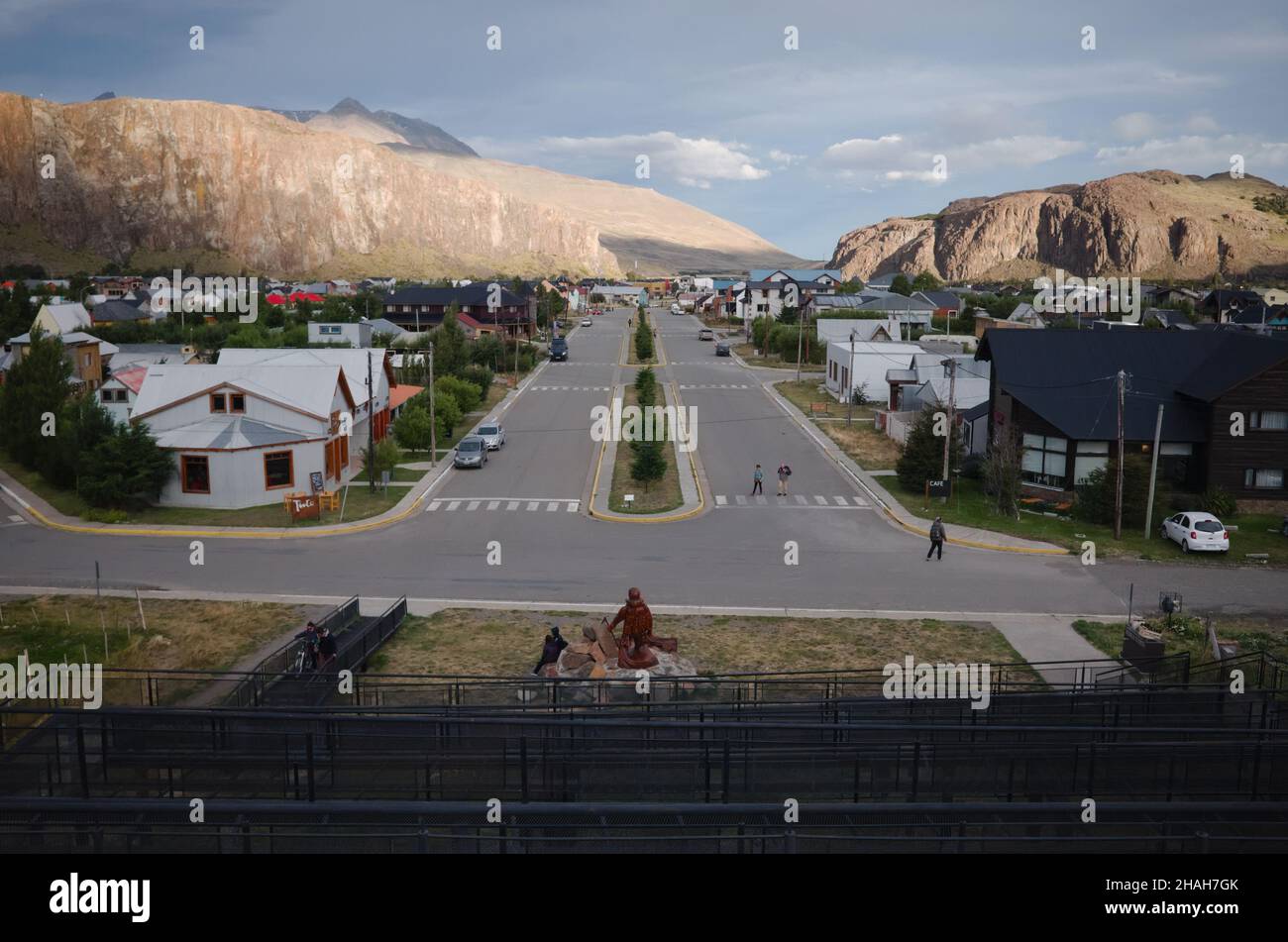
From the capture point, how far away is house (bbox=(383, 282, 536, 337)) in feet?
360

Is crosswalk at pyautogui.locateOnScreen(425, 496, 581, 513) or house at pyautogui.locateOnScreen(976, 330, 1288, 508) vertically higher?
house at pyautogui.locateOnScreen(976, 330, 1288, 508)

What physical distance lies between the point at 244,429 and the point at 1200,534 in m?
31.8

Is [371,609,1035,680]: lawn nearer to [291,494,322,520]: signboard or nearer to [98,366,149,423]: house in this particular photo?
[291,494,322,520]: signboard

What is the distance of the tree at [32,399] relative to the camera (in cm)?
4238

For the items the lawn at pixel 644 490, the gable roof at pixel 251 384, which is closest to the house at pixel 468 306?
the lawn at pixel 644 490

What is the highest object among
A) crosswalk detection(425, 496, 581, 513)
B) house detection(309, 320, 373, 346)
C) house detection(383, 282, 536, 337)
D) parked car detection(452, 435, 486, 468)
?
house detection(383, 282, 536, 337)

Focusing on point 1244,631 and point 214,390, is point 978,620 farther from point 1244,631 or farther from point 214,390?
point 214,390

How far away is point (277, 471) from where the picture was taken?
36.2 m

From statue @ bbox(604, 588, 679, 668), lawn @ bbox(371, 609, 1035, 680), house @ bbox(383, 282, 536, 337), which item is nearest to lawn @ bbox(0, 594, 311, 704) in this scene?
lawn @ bbox(371, 609, 1035, 680)

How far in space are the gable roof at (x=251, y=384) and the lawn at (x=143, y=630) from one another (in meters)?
13.2

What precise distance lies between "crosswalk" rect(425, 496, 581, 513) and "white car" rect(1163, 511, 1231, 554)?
19.3 m

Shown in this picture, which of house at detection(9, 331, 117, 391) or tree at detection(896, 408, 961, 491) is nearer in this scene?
tree at detection(896, 408, 961, 491)

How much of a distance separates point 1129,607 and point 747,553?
10.4 metres

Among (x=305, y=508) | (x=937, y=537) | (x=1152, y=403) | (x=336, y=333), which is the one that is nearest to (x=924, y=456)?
(x=1152, y=403)
